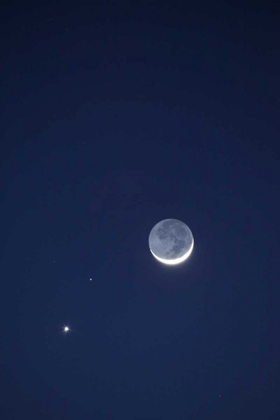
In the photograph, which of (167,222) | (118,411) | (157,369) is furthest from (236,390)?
(167,222)

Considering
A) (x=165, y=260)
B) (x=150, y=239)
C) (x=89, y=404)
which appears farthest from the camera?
(x=89, y=404)

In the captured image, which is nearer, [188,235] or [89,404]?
[188,235]

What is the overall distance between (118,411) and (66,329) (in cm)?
312

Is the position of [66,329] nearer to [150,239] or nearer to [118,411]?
[118,411]

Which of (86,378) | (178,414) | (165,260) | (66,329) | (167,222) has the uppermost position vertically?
(167,222)

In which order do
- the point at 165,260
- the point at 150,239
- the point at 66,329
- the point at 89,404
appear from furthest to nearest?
the point at 89,404, the point at 66,329, the point at 150,239, the point at 165,260

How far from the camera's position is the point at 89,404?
751 cm

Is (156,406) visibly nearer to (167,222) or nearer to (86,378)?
(86,378)

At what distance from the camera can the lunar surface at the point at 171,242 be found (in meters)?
6.01

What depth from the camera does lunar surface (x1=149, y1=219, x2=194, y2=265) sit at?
601 cm

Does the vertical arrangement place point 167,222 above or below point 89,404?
above

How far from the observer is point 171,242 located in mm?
6098

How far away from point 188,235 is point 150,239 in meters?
0.99

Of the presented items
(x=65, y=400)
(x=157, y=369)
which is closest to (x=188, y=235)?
(x=157, y=369)
